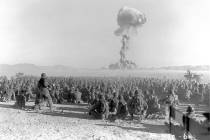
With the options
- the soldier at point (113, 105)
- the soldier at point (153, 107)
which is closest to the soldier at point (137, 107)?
the soldier at point (113, 105)

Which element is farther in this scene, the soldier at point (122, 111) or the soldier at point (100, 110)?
the soldier at point (122, 111)

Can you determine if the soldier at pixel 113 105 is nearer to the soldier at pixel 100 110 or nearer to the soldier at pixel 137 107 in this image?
the soldier at pixel 100 110

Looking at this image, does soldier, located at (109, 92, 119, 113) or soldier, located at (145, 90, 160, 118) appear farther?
soldier, located at (145, 90, 160, 118)

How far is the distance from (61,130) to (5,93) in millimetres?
17378

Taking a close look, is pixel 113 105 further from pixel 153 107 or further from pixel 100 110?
pixel 153 107

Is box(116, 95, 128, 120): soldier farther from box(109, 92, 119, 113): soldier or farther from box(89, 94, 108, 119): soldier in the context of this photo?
box(89, 94, 108, 119): soldier

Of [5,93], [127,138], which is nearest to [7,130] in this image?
[127,138]

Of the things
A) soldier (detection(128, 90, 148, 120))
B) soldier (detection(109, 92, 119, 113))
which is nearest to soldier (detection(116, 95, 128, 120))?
soldier (detection(109, 92, 119, 113))

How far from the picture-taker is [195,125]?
634 cm

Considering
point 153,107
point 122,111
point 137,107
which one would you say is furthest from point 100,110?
point 153,107

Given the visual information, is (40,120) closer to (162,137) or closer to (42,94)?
(42,94)

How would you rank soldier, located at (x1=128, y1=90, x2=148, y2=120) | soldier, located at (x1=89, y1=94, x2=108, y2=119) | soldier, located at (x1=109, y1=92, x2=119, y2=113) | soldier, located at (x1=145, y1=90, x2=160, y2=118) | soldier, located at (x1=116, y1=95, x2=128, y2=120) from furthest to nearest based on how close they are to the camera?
soldier, located at (x1=145, y1=90, x2=160, y2=118) < soldier, located at (x1=109, y1=92, x2=119, y2=113) < soldier, located at (x1=128, y1=90, x2=148, y2=120) < soldier, located at (x1=116, y1=95, x2=128, y2=120) < soldier, located at (x1=89, y1=94, x2=108, y2=119)

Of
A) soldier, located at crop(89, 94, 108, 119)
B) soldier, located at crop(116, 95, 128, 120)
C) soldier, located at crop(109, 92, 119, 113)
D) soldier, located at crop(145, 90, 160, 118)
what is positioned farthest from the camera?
soldier, located at crop(145, 90, 160, 118)

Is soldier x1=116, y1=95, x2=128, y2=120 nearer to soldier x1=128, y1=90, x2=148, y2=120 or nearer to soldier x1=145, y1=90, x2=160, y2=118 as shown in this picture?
soldier x1=128, y1=90, x2=148, y2=120
